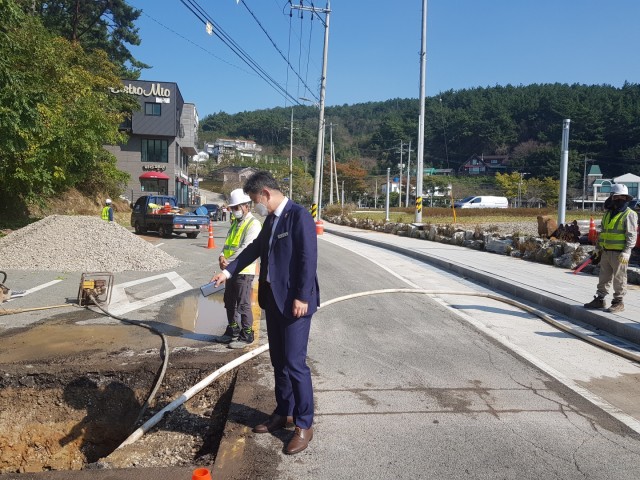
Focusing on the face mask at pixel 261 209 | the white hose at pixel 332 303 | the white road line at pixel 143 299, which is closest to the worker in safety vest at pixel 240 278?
the white hose at pixel 332 303

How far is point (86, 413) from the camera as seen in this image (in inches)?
213

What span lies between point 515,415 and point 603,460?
0.84 m

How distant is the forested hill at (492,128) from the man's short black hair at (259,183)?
239ft

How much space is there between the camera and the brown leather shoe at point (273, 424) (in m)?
4.14

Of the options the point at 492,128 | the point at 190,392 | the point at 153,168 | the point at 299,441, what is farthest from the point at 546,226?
the point at 492,128

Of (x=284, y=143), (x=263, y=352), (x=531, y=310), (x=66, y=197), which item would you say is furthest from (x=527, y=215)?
(x=284, y=143)

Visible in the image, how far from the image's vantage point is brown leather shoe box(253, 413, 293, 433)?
13.6 feet

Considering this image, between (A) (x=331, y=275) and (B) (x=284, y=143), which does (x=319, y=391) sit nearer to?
(A) (x=331, y=275)

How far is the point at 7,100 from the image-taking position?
14.4 meters

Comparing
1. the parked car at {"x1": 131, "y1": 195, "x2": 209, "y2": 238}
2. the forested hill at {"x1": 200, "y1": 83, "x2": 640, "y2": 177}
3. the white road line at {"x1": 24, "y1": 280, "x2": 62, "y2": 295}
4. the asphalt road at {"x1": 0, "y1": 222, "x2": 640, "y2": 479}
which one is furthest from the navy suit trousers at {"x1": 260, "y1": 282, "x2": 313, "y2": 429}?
the forested hill at {"x1": 200, "y1": 83, "x2": 640, "y2": 177}

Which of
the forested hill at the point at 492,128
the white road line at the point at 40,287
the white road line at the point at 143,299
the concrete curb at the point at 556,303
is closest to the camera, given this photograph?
the concrete curb at the point at 556,303

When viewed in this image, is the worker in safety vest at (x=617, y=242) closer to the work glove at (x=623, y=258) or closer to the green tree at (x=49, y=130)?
the work glove at (x=623, y=258)

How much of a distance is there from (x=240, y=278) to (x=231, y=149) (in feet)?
417

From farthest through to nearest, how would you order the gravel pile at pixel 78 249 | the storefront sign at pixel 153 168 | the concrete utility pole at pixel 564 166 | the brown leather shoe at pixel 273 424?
the storefront sign at pixel 153 168 < the concrete utility pole at pixel 564 166 < the gravel pile at pixel 78 249 < the brown leather shoe at pixel 273 424
